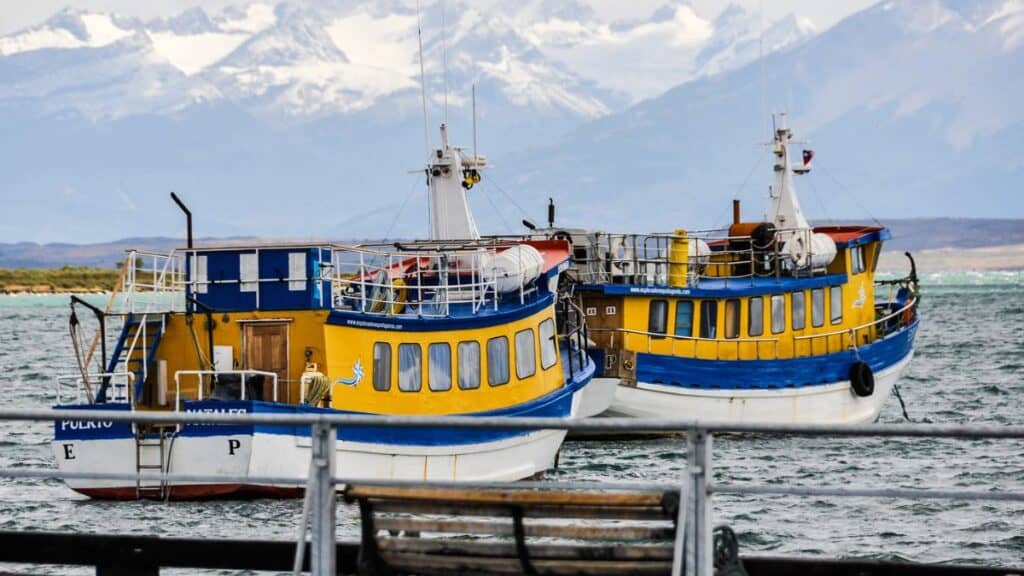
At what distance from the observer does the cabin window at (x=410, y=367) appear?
2781 centimetres

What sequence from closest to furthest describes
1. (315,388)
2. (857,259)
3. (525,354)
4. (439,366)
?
(315,388) → (439,366) → (525,354) → (857,259)

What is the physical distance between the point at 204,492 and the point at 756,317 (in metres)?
15.9

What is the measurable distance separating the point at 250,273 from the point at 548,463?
6.41 metres

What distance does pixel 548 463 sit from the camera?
1209 inches

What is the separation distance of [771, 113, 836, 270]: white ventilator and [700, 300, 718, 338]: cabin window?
3020mm

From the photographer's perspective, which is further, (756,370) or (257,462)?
(756,370)

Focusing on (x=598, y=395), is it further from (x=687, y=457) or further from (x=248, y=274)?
(x=687, y=457)

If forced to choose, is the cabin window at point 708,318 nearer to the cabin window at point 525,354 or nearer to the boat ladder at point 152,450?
the cabin window at point 525,354

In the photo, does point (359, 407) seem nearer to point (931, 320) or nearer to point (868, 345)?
point (868, 345)

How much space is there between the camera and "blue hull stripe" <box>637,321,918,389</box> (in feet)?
118

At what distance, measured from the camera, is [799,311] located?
39531 mm

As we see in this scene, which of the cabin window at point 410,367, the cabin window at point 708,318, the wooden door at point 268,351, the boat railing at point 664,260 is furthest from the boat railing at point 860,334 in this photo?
the wooden door at point 268,351

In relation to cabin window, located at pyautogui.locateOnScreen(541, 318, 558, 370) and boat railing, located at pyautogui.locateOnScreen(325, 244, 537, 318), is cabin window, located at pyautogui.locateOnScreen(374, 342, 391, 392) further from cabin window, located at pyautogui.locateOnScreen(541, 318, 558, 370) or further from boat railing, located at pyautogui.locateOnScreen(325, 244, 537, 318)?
cabin window, located at pyautogui.locateOnScreen(541, 318, 558, 370)

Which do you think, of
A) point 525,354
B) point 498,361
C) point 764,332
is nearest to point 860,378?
point 764,332
